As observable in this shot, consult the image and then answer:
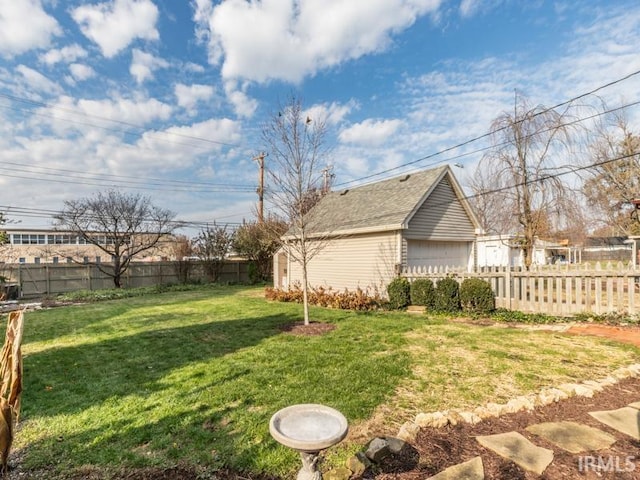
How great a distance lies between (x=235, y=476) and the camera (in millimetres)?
2395

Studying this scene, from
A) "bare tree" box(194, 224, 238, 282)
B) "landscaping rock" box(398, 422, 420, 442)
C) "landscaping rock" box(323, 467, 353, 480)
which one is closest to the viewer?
"landscaping rock" box(323, 467, 353, 480)

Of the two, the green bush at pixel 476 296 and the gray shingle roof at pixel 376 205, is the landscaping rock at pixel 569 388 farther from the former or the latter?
the gray shingle roof at pixel 376 205

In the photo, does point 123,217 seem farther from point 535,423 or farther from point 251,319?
point 535,423

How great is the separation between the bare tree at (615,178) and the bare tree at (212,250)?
20.3 metres

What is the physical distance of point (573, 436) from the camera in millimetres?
2783

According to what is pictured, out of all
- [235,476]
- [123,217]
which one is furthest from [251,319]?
[123,217]

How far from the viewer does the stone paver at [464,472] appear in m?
2.27

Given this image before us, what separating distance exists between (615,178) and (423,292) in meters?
17.1

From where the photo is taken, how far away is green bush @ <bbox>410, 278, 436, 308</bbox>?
9734 mm

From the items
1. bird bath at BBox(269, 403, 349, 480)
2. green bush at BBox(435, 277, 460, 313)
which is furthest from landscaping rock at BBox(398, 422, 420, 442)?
green bush at BBox(435, 277, 460, 313)

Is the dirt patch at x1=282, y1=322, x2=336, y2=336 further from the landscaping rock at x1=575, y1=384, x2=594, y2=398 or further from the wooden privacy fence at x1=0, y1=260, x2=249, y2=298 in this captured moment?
the wooden privacy fence at x1=0, y1=260, x2=249, y2=298

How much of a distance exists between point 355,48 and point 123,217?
615 inches

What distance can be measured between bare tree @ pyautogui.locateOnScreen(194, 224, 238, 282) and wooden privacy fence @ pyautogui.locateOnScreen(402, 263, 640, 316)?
49.9 ft

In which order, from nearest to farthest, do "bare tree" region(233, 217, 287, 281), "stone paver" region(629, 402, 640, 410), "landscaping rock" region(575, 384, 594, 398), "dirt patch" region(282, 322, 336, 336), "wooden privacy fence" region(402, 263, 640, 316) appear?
"stone paver" region(629, 402, 640, 410), "landscaping rock" region(575, 384, 594, 398), "dirt patch" region(282, 322, 336, 336), "wooden privacy fence" region(402, 263, 640, 316), "bare tree" region(233, 217, 287, 281)
